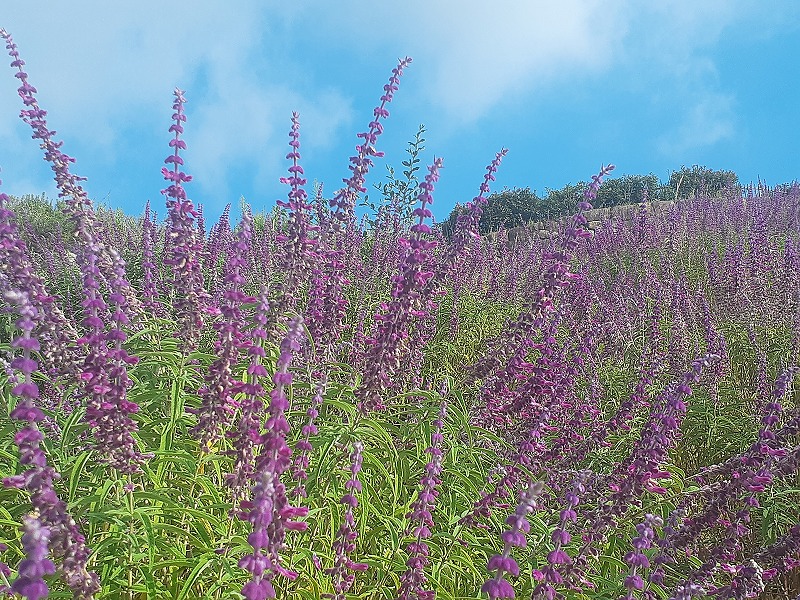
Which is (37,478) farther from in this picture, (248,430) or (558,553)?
(558,553)

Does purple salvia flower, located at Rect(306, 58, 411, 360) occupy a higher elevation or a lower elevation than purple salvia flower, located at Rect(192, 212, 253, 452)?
higher

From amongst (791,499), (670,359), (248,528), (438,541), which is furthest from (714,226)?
(248,528)

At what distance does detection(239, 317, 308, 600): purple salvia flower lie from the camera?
5.60 feet

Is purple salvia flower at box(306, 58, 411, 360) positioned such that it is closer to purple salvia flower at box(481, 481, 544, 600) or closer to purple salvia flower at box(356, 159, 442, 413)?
purple salvia flower at box(356, 159, 442, 413)

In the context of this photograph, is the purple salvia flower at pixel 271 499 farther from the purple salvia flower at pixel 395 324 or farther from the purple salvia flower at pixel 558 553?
the purple salvia flower at pixel 395 324

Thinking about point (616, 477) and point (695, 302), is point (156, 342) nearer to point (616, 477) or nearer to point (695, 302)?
point (616, 477)

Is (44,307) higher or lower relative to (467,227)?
lower

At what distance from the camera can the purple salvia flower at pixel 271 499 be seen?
67.2 inches

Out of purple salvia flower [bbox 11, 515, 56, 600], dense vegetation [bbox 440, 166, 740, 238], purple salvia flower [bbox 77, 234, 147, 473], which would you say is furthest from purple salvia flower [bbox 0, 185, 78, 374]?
dense vegetation [bbox 440, 166, 740, 238]

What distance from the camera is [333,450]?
3697mm

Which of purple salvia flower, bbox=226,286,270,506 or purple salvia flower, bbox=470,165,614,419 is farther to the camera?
purple salvia flower, bbox=470,165,614,419

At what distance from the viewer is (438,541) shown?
11.4 ft

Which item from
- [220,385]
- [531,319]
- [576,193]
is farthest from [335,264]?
[576,193]

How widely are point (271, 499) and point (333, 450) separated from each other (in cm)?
192
